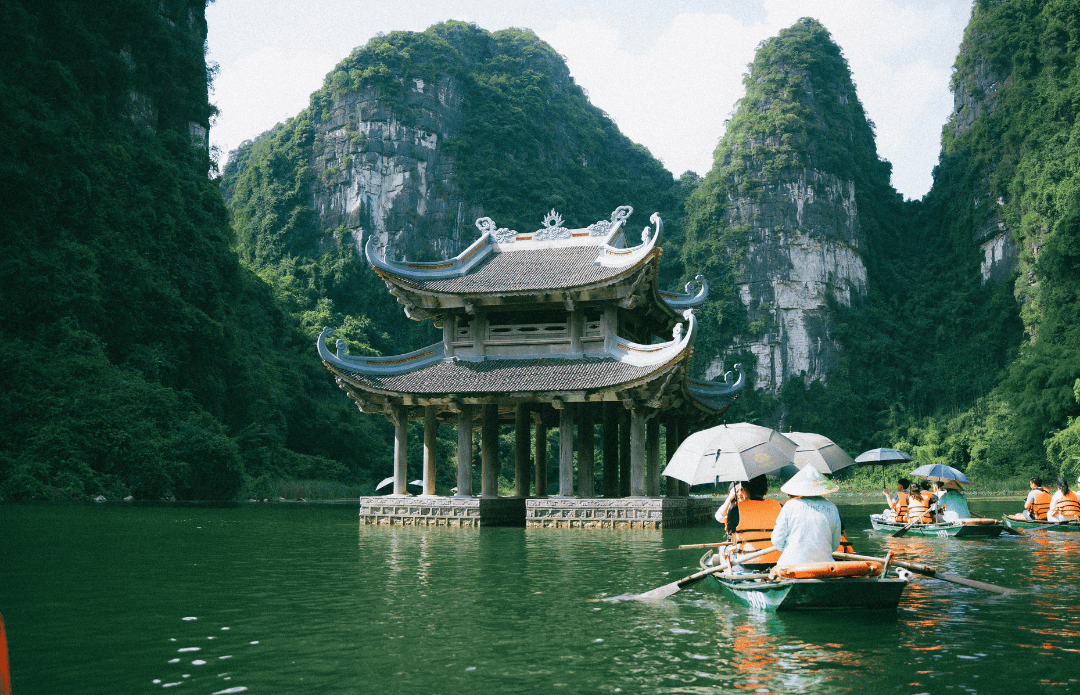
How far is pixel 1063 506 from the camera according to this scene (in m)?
17.6

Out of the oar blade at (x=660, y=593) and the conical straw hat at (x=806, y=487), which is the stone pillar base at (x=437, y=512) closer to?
the oar blade at (x=660, y=593)

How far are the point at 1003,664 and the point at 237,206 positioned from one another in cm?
8156

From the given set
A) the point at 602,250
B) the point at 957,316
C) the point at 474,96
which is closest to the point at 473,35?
the point at 474,96

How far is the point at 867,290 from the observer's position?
82.4m

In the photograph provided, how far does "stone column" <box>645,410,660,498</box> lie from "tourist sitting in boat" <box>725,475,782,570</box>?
12049 millimetres

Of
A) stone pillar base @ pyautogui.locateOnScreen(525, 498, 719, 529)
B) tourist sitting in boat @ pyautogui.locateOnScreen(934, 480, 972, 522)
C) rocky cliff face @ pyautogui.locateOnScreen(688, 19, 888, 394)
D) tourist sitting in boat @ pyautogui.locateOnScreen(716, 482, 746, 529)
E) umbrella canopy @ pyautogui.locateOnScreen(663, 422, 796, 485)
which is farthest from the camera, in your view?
rocky cliff face @ pyautogui.locateOnScreen(688, 19, 888, 394)

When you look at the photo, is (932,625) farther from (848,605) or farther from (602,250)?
(602,250)

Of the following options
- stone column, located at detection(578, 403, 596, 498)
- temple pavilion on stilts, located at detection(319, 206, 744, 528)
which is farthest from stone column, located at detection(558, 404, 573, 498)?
stone column, located at detection(578, 403, 596, 498)

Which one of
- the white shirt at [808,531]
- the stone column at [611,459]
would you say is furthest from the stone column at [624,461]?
the white shirt at [808,531]

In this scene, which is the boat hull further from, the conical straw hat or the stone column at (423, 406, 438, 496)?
the stone column at (423, 406, 438, 496)

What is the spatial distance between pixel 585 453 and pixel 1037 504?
32.4 feet


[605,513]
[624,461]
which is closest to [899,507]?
[605,513]

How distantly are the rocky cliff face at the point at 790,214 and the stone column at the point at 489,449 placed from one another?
5823 centimetres

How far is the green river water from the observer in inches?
225
